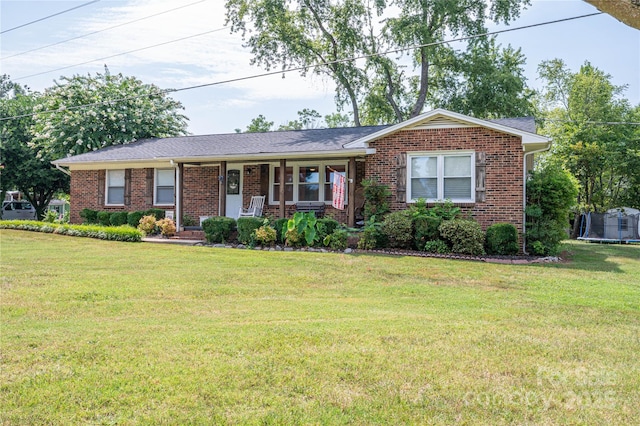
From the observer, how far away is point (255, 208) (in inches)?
726

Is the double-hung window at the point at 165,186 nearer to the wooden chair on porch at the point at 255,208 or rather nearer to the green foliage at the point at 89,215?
the green foliage at the point at 89,215

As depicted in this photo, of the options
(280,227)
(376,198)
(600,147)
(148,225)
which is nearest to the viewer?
(376,198)

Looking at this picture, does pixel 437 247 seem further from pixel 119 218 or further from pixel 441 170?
pixel 119 218

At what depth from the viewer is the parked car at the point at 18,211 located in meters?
31.1

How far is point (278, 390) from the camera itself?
3775 mm

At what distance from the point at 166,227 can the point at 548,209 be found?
12.0m

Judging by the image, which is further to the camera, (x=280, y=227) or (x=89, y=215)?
(x=89, y=215)

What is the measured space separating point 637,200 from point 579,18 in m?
20.2

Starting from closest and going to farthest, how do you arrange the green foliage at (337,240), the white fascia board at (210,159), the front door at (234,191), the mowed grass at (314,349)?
the mowed grass at (314,349), the green foliage at (337,240), the white fascia board at (210,159), the front door at (234,191)

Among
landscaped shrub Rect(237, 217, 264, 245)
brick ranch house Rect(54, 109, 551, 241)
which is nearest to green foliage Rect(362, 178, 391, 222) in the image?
brick ranch house Rect(54, 109, 551, 241)

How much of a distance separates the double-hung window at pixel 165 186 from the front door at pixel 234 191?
233 cm

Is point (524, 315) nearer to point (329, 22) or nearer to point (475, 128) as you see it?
point (475, 128)

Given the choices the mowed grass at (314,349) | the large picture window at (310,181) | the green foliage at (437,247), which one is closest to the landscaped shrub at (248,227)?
the large picture window at (310,181)

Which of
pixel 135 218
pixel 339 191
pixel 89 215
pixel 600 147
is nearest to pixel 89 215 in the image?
pixel 89 215
